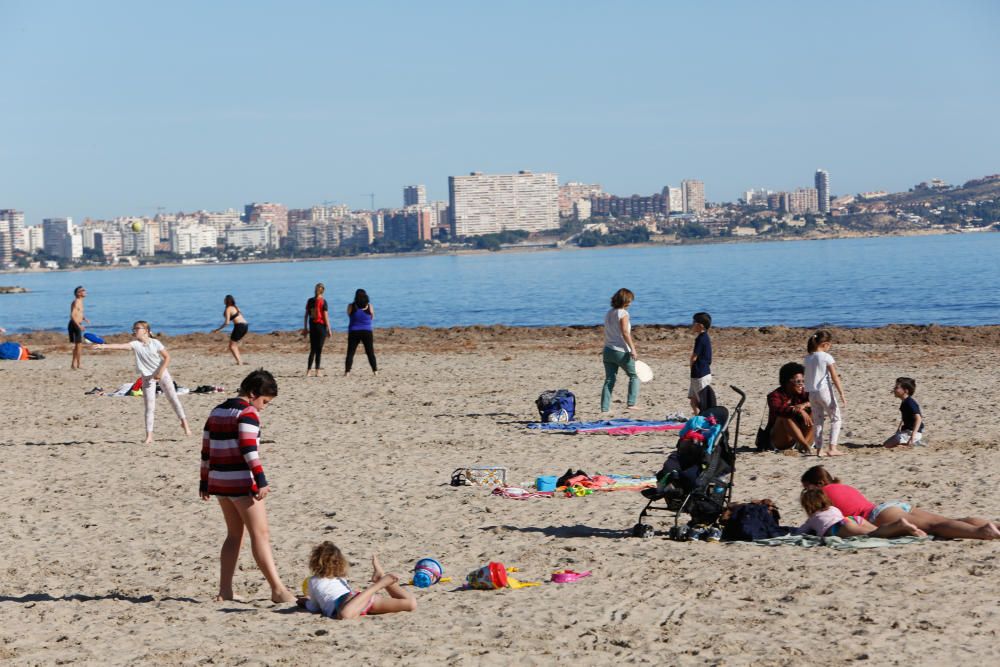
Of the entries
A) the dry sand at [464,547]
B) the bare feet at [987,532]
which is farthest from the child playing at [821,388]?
the bare feet at [987,532]

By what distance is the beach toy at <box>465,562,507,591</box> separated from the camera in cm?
789

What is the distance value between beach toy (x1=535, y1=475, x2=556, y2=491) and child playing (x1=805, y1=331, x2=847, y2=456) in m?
2.99

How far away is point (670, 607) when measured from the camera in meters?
7.28

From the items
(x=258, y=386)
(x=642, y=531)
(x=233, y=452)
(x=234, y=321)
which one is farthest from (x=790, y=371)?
(x=234, y=321)

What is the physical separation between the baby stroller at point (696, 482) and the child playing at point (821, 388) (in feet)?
10.5

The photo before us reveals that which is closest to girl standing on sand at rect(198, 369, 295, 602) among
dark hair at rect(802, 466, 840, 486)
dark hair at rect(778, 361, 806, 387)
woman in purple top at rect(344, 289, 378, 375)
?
dark hair at rect(802, 466, 840, 486)

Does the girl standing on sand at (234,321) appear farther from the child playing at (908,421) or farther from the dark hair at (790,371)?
the child playing at (908,421)

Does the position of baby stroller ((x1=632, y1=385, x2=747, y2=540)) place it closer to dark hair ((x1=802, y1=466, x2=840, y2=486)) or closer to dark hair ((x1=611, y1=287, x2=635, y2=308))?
dark hair ((x1=802, y1=466, x2=840, y2=486))

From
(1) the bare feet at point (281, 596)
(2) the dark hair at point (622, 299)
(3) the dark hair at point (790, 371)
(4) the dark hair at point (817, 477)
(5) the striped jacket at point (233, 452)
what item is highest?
(2) the dark hair at point (622, 299)

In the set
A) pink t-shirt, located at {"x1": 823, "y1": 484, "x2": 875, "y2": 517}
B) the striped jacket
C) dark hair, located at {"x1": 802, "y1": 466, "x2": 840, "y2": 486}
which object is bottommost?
pink t-shirt, located at {"x1": 823, "y1": 484, "x2": 875, "y2": 517}

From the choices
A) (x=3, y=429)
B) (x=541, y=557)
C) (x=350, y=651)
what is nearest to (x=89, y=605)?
(x=350, y=651)

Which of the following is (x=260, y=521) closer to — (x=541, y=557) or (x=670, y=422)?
(x=541, y=557)

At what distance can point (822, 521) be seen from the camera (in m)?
8.70

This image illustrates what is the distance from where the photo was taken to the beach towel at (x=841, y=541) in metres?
8.41
